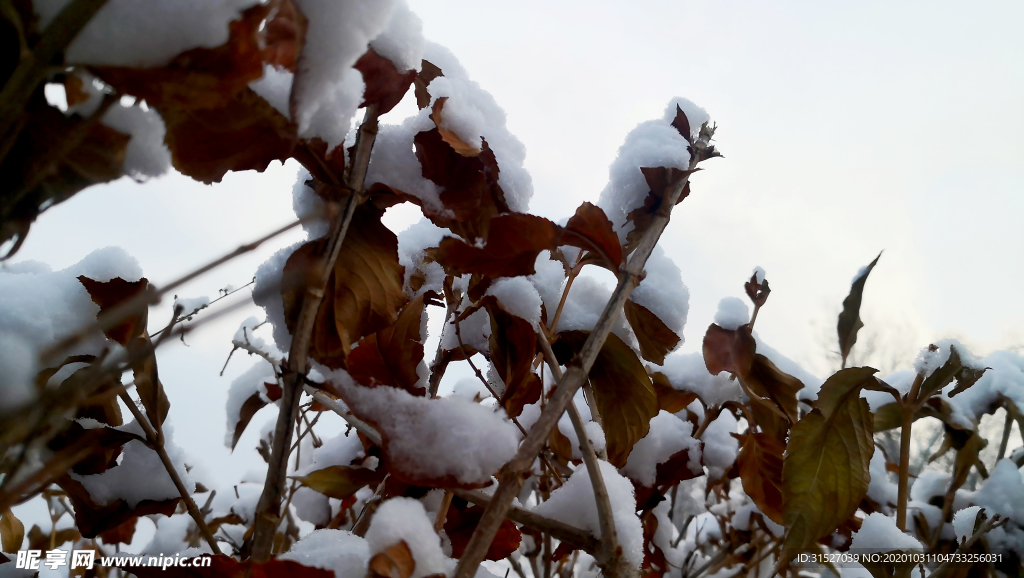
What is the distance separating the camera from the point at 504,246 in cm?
42

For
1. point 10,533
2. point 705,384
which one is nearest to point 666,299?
point 705,384

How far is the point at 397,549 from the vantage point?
329mm

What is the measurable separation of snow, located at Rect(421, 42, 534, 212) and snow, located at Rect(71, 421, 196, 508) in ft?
1.40

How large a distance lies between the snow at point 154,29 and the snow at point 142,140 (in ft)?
0.14

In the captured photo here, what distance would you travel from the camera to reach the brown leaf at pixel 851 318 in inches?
28.0

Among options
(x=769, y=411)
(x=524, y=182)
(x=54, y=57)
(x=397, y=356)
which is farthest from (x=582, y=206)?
(x=769, y=411)

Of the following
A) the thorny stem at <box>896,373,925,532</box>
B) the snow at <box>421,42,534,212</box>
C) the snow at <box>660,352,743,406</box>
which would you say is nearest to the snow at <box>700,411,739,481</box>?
the snow at <box>660,352,743,406</box>

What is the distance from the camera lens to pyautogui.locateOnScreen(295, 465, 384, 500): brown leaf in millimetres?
521

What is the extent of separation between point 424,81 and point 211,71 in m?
0.28

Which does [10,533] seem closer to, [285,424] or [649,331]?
[285,424]

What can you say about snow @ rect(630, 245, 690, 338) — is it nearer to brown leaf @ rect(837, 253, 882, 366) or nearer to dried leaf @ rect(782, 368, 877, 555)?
dried leaf @ rect(782, 368, 877, 555)

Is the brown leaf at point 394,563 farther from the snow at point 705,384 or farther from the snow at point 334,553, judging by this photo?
the snow at point 705,384

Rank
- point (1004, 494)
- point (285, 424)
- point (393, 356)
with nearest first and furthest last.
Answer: point (285, 424)
point (393, 356)
point (1004, 494)

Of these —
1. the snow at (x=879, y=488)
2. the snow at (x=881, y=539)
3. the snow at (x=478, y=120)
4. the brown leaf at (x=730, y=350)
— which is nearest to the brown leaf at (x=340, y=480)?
the snow at (x=478, y=120)
